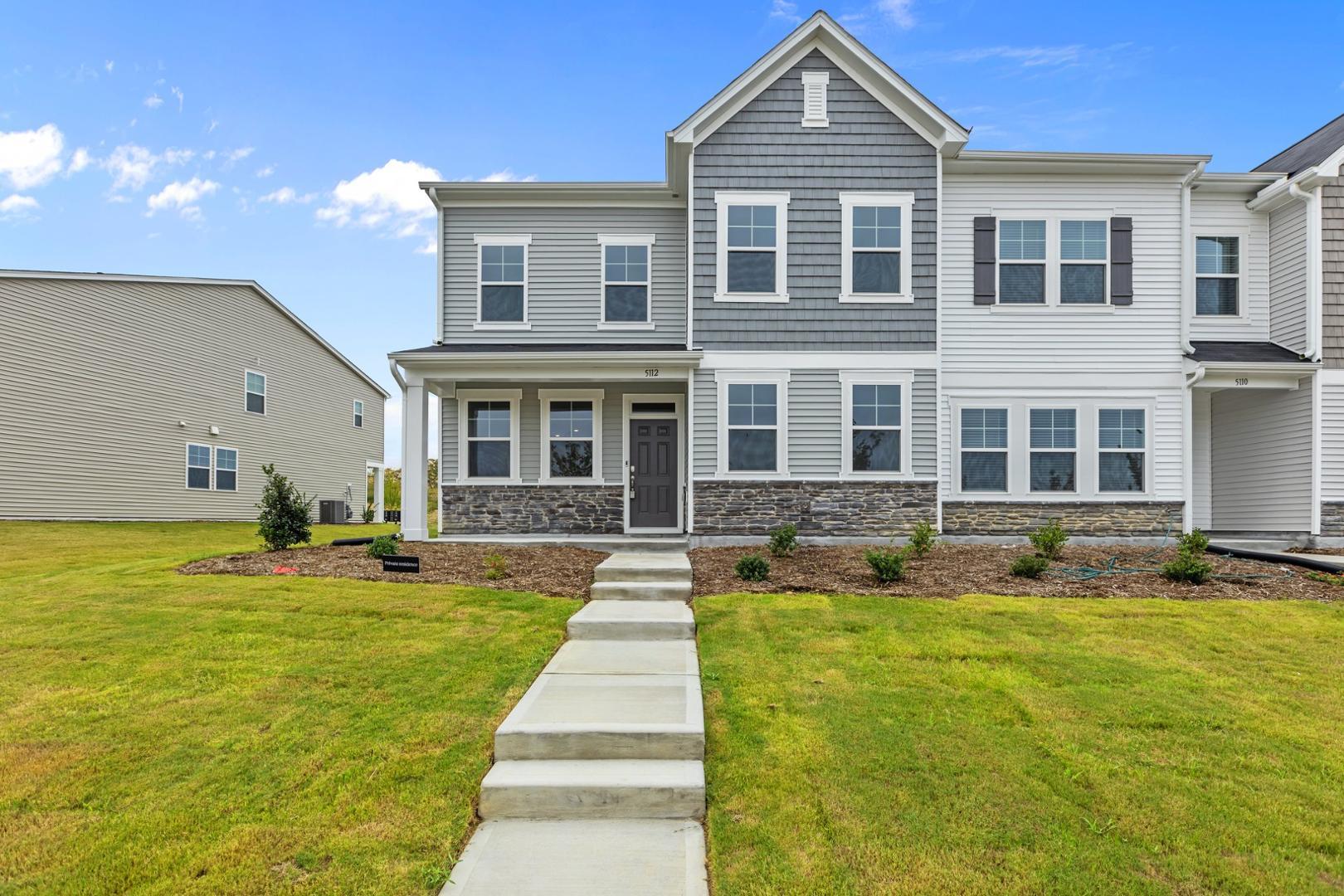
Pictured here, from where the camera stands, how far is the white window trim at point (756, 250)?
40.9 feet

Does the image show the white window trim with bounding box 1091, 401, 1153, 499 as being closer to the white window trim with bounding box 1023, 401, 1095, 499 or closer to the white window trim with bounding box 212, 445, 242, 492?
the white window trim with bounding box 1023, 401, 1095, 499

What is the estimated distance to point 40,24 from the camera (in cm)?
1695

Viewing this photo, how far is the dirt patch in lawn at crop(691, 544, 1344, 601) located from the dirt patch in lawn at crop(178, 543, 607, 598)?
1628 millimetres

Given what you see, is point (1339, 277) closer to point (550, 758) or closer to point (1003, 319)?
point (1003, 319)

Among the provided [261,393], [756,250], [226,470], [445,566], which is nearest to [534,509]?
[445,566]

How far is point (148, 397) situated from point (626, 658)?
751 inches

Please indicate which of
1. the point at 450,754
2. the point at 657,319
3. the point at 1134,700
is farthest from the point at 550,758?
the point at 657,319

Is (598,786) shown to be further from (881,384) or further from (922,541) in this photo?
(881,384)

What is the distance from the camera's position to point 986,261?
12938 millimetres

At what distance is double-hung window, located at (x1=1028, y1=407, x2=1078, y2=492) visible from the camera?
1288 cm

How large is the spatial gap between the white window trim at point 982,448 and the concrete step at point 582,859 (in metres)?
10.3

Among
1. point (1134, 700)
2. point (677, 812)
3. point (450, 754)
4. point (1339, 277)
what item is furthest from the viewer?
point (1339, 277)

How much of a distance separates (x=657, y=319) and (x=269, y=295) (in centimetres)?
1588

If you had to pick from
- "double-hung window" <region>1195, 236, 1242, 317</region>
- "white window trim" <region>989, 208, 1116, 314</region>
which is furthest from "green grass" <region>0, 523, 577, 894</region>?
"double-hung window" <region>1195, 236, 1242, 317</region>
